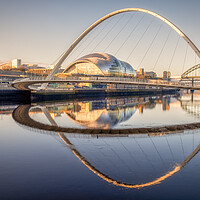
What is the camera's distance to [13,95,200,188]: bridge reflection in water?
11.9 meters

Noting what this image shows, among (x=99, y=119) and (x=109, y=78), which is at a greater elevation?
(x=109, y=78)

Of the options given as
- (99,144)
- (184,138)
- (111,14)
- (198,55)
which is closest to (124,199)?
(99,144)

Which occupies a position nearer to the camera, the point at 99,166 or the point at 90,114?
the point at 99,166

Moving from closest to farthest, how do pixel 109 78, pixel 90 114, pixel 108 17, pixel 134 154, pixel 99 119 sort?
pixel 134 154 → pixel 99 119 → pixel 90 114 → pixel 109 78 → pixel 108 17

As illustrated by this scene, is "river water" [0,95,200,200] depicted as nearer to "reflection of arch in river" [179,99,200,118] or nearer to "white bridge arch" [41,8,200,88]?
"reflection of arch in river" [179,99,200,118]

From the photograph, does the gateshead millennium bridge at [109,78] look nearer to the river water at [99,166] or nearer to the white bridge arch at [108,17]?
the white bridge arch at [108,17]

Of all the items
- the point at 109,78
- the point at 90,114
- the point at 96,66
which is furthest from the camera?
the point at 96,66

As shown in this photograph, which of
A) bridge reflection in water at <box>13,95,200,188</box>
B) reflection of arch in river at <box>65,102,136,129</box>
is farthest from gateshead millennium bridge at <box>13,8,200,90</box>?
bridge reflection in water at <box>13,95,200,188</box>

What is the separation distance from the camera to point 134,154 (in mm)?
15969

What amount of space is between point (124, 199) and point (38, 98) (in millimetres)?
57226

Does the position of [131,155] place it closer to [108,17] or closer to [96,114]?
[96,114]

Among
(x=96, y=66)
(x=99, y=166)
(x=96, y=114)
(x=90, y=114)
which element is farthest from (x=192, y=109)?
(x=96, y=66)

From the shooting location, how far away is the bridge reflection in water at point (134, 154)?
11867 millimetres

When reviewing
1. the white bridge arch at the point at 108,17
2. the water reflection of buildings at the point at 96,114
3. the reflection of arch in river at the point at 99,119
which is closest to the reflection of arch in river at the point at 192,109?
the water reflection of buildings at the point at 96,114
